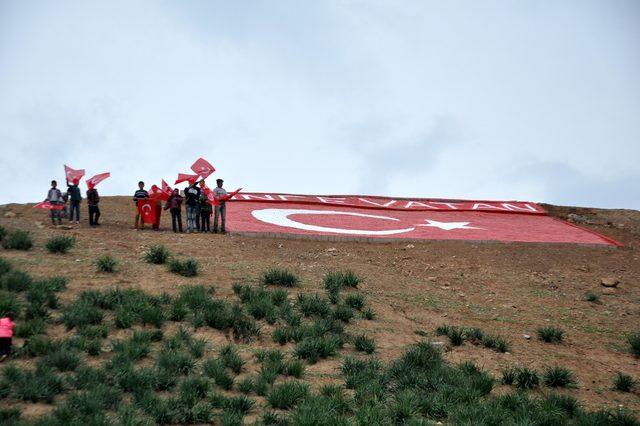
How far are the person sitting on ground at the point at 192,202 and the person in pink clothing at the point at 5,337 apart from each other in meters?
10.8

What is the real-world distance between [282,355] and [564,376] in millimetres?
5432

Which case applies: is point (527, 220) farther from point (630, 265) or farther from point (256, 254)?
point (256, 254)

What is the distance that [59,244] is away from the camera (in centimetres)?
1975

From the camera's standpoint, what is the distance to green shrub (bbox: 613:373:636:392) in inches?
613

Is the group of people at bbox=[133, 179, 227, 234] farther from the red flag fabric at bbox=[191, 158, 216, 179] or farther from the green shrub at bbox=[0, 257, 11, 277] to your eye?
the green shrub at bbox=[0, 257, 11, 277]

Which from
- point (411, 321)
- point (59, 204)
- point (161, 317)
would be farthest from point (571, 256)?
point (59, 204)

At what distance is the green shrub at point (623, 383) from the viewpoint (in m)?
15.6

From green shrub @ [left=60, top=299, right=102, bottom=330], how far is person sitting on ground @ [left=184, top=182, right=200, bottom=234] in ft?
27.9

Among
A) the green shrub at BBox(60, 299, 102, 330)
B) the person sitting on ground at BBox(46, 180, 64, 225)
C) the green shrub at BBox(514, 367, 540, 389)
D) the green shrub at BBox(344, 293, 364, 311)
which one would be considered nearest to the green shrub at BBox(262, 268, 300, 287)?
the green shrub at BBox(344, 293, 364, 311)

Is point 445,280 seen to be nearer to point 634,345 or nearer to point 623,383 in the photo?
point 634,345

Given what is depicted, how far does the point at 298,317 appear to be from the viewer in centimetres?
1694

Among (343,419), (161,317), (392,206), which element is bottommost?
(343,419)

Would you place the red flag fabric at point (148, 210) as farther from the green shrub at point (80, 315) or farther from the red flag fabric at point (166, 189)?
the green shrub at point (80, 315)

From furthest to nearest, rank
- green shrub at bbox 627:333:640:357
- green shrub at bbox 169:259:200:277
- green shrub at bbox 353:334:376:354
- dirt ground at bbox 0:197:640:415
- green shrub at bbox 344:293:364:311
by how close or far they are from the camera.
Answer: green shrub at bbox 169:259:200:277 → green shrub at bbox 344:293:364:311 → green shrub at bbox 627:333:640:357 → dirt ground at bbox 0:197:640:415 → green shrub at bbox 353:334:376:354
